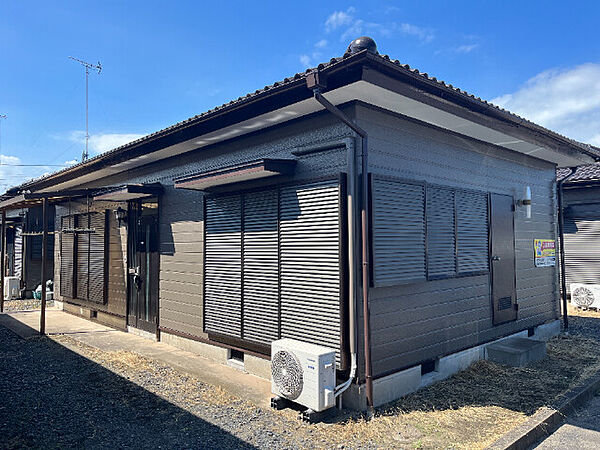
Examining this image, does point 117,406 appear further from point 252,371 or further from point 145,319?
point 145,319

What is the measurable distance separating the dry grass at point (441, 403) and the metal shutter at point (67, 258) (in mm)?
4382

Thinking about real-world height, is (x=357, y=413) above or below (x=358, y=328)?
below

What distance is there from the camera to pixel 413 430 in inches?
146

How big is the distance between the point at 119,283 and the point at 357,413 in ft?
19.3

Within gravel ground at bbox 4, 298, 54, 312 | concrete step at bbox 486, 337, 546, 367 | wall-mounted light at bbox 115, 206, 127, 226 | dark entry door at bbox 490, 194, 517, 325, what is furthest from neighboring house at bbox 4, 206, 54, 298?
concrete step at bbox 486, 337, 546, 367

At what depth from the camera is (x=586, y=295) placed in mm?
10617

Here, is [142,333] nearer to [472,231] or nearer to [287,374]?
[287,374]

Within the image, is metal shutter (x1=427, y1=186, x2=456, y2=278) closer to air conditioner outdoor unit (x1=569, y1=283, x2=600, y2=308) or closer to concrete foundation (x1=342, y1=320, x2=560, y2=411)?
concrete foundation (x1=342, y1=320, x2=560, y2=411)

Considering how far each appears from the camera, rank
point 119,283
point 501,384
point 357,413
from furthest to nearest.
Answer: point 119,283
point 501,384
point 357,413

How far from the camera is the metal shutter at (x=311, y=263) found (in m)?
4.36

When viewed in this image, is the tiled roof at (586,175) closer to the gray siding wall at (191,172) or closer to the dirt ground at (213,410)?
the dirt ground at (213,410)

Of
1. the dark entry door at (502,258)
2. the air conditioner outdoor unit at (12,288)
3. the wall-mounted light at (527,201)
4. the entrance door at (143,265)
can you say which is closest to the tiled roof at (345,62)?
the wall-mounted light at (527,201)

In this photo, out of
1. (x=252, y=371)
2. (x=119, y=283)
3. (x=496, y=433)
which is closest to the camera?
(x=496, y=433)

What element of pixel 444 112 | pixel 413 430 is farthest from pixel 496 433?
pixel 444 112
